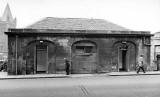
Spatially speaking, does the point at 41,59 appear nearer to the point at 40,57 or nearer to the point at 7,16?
the point at 40,57

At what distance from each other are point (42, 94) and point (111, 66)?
11.8m

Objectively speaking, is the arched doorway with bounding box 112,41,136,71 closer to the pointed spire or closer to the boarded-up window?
the boarded-up window

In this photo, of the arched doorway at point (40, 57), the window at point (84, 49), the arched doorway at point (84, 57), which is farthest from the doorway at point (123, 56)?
the arched doorway at point (40, 57)

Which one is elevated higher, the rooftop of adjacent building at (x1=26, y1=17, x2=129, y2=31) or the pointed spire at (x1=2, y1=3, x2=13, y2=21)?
the pointed spire at (x1=2, y1=3, x2=13, y2=21)

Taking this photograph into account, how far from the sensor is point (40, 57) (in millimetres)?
18234

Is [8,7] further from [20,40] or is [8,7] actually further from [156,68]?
[156,68]

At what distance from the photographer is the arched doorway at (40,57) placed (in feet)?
58.5

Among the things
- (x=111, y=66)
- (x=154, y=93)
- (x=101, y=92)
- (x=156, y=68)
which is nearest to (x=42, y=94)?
(x=101, y=92)

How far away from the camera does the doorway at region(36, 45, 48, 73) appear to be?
59.6 ft

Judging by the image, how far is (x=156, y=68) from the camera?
786 inches

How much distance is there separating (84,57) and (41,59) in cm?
454

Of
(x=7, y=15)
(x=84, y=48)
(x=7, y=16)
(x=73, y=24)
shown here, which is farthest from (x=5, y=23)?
(x=84, y=48)

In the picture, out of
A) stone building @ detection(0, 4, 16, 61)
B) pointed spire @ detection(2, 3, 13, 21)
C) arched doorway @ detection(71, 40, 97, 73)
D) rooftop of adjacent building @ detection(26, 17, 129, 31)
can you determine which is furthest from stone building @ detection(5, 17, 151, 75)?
pointed spire @ detection(2, 3, 13, 21)

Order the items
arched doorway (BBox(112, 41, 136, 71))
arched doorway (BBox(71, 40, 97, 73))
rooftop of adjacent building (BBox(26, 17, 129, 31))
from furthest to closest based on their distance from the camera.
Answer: rooftop of adjacent building (BBox(26, 17, 129, 31)), arched doorway (BBox(112, 41, 136, 71)), arched doorway (BBox(71, 40, 97, 73))
